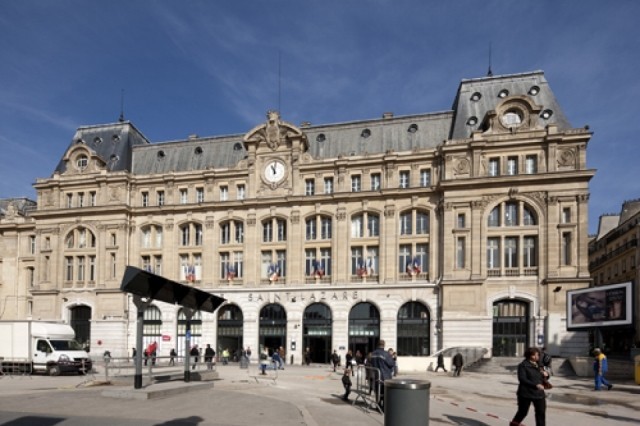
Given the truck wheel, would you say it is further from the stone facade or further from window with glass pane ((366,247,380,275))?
window with glass pane ((366,247,380,275))

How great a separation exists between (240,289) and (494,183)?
21992mm

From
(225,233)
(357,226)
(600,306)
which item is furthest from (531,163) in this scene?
(225,233)

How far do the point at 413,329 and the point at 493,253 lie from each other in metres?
8.30

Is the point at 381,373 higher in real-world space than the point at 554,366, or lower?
higher

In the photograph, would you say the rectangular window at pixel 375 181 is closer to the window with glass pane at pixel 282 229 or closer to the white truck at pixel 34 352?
the window with glass pane at pixel 282 229

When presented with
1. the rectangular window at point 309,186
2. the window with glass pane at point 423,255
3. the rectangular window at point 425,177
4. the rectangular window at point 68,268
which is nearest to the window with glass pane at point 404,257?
the window with glass pane at point 423,255

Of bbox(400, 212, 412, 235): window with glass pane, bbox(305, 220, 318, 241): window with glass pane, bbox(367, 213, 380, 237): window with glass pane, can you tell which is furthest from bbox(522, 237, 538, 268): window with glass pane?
bbox(305, 220, 318, 241): window with glass pane

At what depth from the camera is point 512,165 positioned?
4356 centimetres

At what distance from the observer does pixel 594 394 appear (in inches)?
934

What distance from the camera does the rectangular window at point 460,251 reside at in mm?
43188

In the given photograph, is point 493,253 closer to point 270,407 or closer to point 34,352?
point 270,407

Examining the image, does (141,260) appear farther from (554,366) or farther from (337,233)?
(554,366)

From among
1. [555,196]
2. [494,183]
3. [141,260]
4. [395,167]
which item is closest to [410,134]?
[395,167]

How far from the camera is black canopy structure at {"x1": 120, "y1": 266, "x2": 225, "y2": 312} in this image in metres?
18.7
